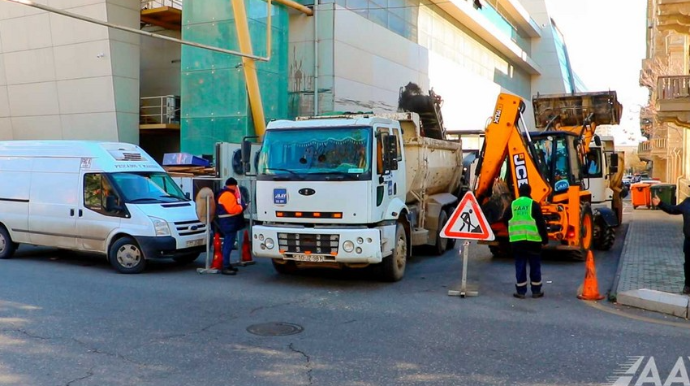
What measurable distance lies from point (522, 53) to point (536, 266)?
158ft

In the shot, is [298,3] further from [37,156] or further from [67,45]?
[37,156]

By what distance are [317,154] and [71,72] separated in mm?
17913

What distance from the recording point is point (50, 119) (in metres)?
24.5

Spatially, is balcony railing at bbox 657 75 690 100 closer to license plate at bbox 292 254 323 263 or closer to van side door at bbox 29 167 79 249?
license plate at bbox 292 254 323 263

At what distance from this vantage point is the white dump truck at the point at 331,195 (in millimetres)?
9211

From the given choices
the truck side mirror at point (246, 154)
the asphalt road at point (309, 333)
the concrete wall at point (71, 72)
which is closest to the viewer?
the asphalt road at point (309, 333)

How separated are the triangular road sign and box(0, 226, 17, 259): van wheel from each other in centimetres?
908

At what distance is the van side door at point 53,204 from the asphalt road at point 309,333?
3.67ft

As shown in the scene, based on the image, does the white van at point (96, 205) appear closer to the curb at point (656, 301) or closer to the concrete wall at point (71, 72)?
the curb at point (656, 301)

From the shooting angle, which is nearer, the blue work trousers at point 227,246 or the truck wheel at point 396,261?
the truck wheel at point 396,261

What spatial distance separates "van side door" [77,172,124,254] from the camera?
36.3 ft

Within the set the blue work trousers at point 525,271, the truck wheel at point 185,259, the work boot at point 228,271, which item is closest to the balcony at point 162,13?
the truck wheel at point 185,259

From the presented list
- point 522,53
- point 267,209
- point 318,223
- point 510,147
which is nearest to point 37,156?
point 267,209
